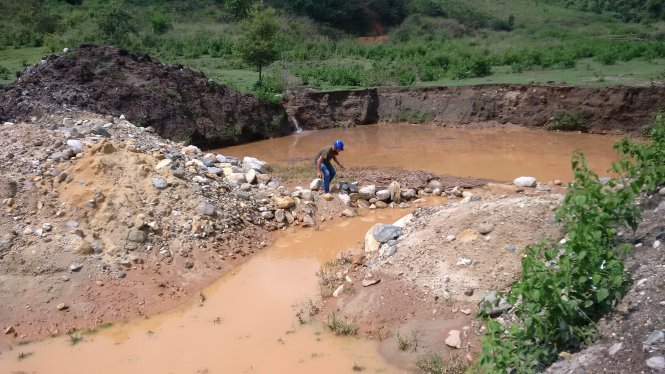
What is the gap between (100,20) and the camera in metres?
22.0

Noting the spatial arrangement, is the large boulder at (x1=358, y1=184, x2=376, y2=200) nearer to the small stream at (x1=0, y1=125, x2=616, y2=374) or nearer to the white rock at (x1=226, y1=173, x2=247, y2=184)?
the small stream at (x1=0, y1=125, x2=616, y2=374)

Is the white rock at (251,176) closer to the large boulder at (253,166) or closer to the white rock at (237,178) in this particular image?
the white rock at (237,178)

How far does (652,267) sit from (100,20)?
868 inches

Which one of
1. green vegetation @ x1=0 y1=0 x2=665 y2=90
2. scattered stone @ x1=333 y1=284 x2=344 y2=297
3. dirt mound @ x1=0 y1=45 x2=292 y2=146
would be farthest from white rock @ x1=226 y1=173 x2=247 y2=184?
green vegetation @ x1=0 y1=0 x2=665 y2=90

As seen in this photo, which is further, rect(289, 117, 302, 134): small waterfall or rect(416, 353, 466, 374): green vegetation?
rect(289, 117, 302, 134): small waterfall

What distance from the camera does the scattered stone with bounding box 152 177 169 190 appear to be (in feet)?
28.8

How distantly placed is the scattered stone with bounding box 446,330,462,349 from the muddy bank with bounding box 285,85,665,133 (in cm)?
1272

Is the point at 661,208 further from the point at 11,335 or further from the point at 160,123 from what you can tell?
the point at 160,123

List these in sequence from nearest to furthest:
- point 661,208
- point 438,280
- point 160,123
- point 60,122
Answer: point 661,208 < point 438,280 < point 60,122 < point 160,123

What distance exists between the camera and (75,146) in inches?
364

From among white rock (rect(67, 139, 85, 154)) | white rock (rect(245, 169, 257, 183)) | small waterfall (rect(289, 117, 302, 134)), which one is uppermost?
white rock (rect(67, 139, 85, 154))

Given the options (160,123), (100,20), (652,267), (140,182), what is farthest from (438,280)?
(100,20)

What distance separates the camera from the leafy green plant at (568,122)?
16.6 m

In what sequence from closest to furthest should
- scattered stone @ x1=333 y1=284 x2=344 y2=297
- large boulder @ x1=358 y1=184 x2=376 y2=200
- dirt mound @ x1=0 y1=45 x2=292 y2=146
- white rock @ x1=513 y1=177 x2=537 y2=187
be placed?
scattered stone @ x1=333 y1=284 x2=344 y2=297, large boulder @ x1=358 y1=184 x2=376 y2=200, white rock @ x1=513 y1=177 x2=537 y2=187, dirt mound @ x1=0 y1=45 x2=292 y2=146
